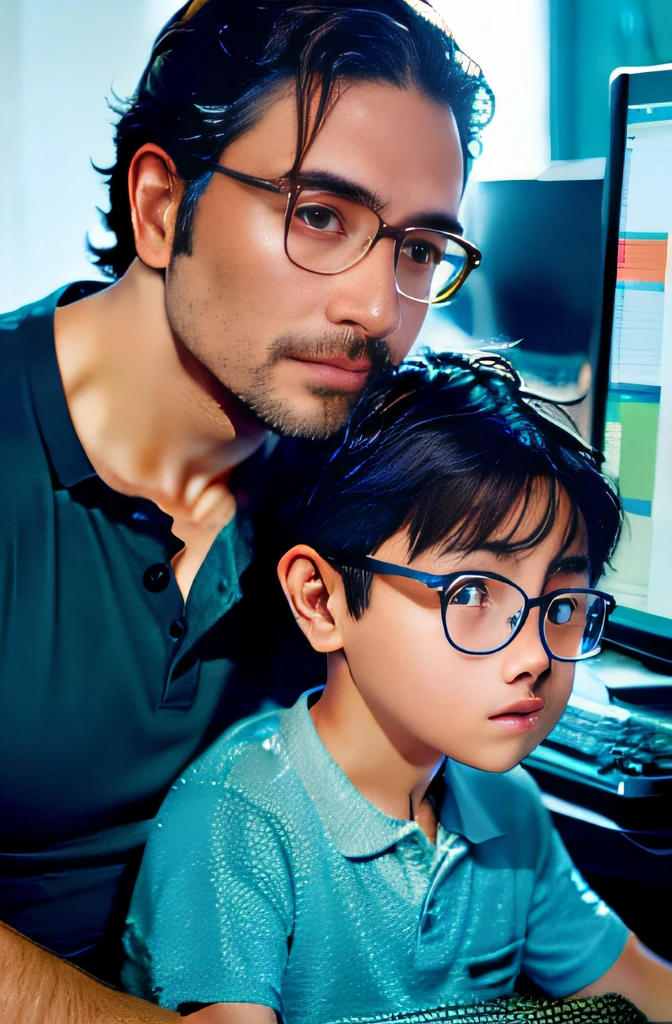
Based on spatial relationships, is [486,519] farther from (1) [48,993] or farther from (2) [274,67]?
(1) [48,993]

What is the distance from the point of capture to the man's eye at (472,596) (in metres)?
0.94

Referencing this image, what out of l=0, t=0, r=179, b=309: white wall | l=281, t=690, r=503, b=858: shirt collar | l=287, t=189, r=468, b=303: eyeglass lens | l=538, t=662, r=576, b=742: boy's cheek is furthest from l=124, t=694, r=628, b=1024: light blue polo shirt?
l=0, t=0, r=179, b=309: white wall

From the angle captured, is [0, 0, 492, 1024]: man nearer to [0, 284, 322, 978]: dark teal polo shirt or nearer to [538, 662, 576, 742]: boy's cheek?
[0, 284, 322, 978]: dark teal polo shirt

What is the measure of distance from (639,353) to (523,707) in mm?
403

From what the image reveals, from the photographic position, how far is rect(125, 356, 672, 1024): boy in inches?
37.1

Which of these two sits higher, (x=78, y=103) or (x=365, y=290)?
(x=78, y=103)

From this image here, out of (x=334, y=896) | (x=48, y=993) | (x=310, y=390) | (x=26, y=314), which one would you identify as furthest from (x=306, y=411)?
(x=48, y=993)

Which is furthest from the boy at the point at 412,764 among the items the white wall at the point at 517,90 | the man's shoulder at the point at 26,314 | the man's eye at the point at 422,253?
the man's shoulder at the point at 26,314

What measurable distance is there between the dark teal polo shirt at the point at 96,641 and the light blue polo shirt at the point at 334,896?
0.15 feet

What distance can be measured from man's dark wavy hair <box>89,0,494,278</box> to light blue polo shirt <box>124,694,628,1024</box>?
1.96 ft

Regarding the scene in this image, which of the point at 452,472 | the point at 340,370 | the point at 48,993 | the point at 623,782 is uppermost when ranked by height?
the point at 340,370

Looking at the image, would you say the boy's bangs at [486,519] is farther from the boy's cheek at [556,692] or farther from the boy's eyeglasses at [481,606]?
the boy's cheek at [556,692]

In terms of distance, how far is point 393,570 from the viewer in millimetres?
946

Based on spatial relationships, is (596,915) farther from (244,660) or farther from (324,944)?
(244,660)
